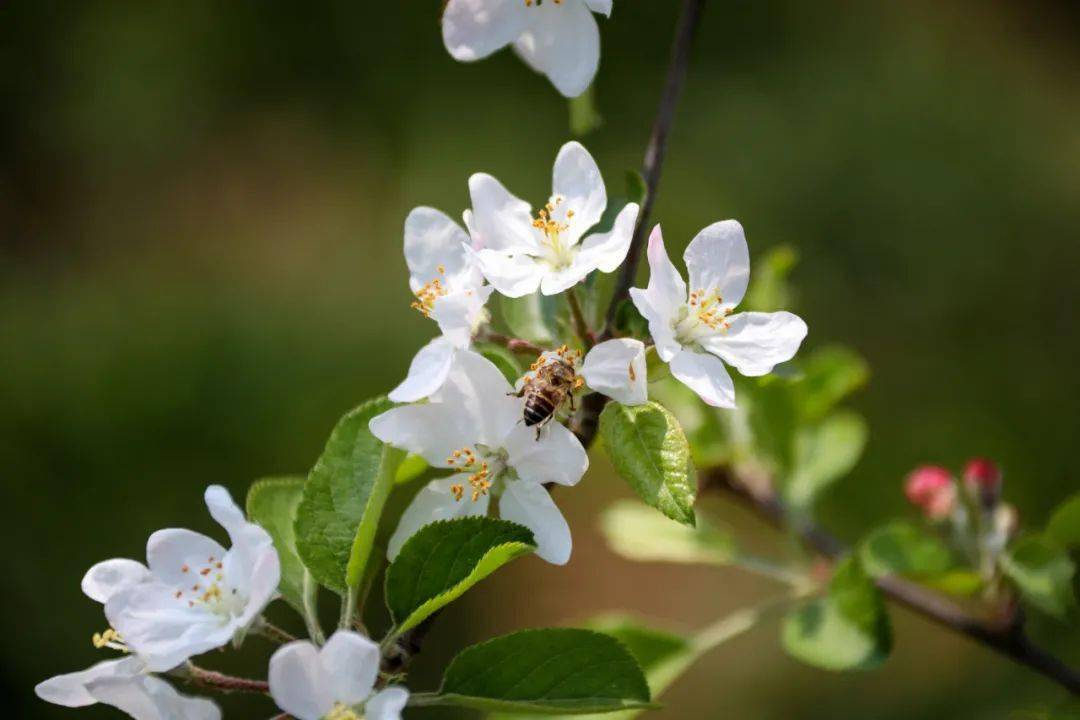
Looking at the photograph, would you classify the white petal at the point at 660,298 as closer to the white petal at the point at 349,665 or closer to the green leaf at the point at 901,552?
the white petal at the point at 349,665

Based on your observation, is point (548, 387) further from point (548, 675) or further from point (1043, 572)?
point (1043, 572)

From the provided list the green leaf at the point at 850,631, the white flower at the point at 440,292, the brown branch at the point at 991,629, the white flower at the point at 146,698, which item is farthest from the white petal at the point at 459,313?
the brown branch at the point at 991,629

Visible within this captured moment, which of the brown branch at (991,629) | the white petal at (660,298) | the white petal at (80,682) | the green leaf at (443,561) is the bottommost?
the brown branch at (991,629)

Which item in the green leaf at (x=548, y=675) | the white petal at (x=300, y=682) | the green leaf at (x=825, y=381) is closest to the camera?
the white petal at (x=300, y=682)

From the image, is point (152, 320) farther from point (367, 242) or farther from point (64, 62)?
point (64, 62)

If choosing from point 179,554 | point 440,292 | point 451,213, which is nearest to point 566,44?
point 440,292

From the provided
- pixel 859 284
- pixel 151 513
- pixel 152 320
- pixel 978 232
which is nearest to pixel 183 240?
pixel 152 320
